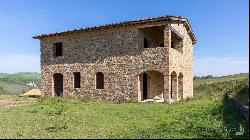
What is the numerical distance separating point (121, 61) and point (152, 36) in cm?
348

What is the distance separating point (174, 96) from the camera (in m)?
20.3

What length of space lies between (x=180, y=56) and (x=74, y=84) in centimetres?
809

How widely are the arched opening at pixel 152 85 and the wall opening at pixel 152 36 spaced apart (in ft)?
6.93

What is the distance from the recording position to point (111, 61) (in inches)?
833

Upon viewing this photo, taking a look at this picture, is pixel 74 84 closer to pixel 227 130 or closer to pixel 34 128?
pixel 34 128

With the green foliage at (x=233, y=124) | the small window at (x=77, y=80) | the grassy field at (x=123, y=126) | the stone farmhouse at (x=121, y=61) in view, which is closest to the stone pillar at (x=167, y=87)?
the stone farmhouse at (x=121, y=61)

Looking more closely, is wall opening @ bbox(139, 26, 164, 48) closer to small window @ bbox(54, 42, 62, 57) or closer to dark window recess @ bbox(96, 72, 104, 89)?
dark window recess @ bbox(96, 72, 104, 89)

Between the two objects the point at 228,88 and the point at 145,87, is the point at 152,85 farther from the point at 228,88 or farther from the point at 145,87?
the point at 228,88

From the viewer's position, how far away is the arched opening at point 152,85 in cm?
2238

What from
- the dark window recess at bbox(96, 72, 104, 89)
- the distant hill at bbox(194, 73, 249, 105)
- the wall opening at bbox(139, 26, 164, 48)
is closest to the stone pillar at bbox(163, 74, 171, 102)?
the wall opening at bbox(139, 26, 164, 48)

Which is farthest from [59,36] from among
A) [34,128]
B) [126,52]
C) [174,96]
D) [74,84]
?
[34,128]

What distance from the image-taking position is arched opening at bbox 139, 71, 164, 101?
2238 cm

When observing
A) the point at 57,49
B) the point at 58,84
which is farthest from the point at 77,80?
the point at 57,49

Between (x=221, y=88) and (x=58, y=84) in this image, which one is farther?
(x=221, y=88)
